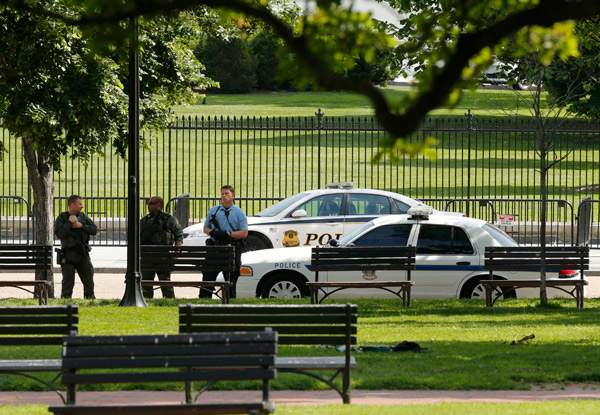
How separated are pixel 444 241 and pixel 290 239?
13.5ft

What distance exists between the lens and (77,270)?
14.5 meters

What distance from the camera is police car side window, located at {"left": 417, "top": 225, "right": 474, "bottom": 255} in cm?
1415

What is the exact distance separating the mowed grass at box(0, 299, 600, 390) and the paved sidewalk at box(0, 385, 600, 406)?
0.50 ft

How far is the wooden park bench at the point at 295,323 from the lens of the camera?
7.60m

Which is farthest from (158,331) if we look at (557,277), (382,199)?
(382,199)

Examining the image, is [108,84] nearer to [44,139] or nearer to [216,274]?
[44,139]

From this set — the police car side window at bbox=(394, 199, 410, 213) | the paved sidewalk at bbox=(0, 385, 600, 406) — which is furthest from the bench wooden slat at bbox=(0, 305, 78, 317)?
the police car side window at bbox=(394, 199, 410, 213)

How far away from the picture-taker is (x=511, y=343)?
33.4 feet

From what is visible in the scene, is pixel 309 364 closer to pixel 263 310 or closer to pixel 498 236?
pixel 263 310

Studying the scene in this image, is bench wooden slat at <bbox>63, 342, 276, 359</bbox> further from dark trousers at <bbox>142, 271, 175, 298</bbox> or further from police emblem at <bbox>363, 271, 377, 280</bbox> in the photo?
dark trousers at <bbox>142, 271, 175, 298</bbox>

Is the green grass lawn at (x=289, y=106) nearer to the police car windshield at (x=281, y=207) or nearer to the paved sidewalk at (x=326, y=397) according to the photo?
the police car windshield at (x=281, y=207)

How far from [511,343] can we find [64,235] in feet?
21.9

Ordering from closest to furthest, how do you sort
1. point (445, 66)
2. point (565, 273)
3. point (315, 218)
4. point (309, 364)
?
point (445, 66)
point (309, 364)
point (565, 273)
point (315, 218)

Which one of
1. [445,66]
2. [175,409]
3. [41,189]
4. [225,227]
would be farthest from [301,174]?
[445,66]
